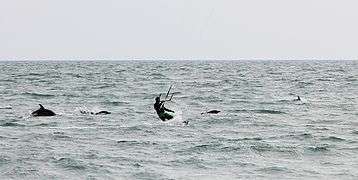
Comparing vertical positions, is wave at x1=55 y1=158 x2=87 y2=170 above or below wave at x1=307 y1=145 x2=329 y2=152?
below

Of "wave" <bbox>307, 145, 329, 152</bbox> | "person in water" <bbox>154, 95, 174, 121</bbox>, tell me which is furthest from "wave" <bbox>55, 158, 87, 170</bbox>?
"person in water" <bbox>154, 95, 174, 121</bbox>

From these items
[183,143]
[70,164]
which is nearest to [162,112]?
[183,143]

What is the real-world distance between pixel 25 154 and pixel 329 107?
2242 cm

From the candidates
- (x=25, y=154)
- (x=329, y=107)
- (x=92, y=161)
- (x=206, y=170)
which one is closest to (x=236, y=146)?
(x=206, y=170)

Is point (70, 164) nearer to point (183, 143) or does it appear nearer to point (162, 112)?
point (183, 143)

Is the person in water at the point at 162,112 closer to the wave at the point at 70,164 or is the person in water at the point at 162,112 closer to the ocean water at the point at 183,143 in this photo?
the ocean water at the point at 183,143

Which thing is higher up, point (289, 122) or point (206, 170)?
point (289, 122)

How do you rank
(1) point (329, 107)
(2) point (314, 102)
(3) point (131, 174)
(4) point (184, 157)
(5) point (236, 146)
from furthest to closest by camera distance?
1. (2) point (314, 102)
2. (1) point (329, 107)
3. (5) point (236, 146)
4. (4) point (184, 157)
5. (3) point (131, 174)

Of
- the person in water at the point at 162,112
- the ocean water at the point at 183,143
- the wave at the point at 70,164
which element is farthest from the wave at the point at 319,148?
the person in water at the point at 162,112

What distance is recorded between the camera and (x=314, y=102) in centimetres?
3991

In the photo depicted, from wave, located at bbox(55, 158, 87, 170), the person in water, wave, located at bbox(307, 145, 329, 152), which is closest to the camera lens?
wave, located at bbox(55, 158, 87, 170)

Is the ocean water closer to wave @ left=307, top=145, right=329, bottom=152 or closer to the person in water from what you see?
wave @ left=307, top=145, right=329, bottom=152

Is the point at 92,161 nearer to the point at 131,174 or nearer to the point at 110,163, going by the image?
the point at 110,163

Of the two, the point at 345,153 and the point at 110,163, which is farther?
the point at 345,153
